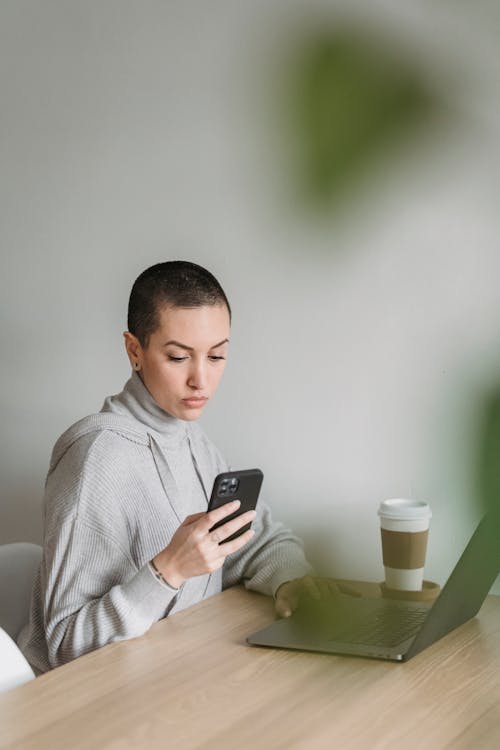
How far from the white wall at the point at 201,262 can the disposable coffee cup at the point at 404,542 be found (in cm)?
10

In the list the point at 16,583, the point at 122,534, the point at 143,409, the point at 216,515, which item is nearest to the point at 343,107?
the point at 216,515

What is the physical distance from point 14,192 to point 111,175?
0.93 feet

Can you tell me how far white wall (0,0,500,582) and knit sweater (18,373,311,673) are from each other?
0.19 m

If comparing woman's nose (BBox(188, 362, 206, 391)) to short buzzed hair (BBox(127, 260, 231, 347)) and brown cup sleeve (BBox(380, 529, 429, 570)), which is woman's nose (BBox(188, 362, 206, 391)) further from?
brown cup sleeve (BBox(380, 529, 429, 570))

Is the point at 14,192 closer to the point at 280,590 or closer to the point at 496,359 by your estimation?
the point at 280,590

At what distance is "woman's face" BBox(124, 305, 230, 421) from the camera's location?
158 cm

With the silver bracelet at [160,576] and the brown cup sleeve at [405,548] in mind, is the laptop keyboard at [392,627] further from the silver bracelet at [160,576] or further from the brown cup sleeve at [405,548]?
the silver bracelet at [160,576]

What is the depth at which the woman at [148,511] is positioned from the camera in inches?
55.0

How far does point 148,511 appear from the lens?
5.22 feet

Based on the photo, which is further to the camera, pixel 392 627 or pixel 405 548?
pixel 405 548

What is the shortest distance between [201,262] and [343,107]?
180cm

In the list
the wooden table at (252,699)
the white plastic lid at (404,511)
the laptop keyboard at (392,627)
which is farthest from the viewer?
the white plastic lid at (404,511)

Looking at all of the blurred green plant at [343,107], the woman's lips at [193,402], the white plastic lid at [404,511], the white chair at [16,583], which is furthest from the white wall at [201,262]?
the blurred green plant at [343,107]

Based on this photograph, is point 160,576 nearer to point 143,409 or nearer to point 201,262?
point 143,409
